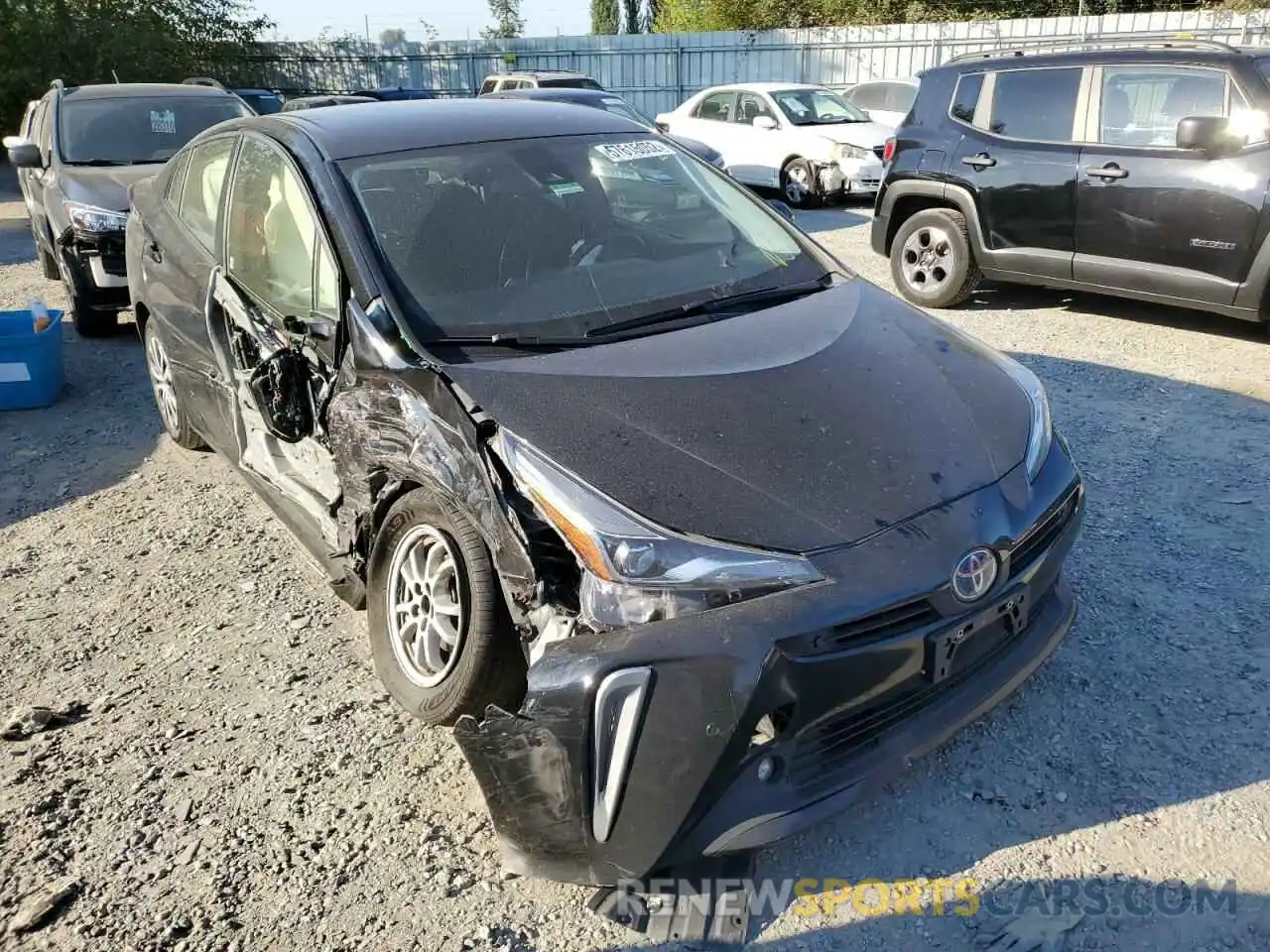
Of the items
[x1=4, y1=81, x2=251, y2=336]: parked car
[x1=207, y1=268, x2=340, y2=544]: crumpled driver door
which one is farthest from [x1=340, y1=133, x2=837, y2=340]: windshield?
[x1=4, y1=81, x2=251, y2=336]: parked car

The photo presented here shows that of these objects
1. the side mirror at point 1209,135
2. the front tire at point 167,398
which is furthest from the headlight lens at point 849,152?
the front tire at point 167,398

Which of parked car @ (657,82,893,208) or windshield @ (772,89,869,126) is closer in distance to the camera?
parked car @ (657,82,893,208)

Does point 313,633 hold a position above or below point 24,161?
below


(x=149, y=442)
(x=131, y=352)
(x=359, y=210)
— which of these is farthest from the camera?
(x=131, y=352)

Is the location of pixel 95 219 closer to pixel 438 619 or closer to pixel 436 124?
pixel 436 124

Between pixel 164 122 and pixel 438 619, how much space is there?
7092 mm

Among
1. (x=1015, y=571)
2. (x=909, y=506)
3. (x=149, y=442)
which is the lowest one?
(x=149, y=442)

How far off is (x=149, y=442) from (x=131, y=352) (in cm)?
212

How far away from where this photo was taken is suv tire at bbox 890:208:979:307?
24.6 feet

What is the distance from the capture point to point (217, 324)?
3.98 metres

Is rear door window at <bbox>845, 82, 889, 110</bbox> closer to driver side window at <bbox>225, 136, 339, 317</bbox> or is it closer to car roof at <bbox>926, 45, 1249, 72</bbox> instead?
car roof at <bbox>926, 45, 1249, 72</bbox>

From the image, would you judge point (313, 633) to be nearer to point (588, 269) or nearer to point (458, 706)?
point (458, 706)

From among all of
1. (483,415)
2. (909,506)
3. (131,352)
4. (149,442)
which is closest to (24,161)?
(131,352)

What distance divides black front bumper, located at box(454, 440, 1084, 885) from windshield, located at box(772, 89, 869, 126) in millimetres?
11702
